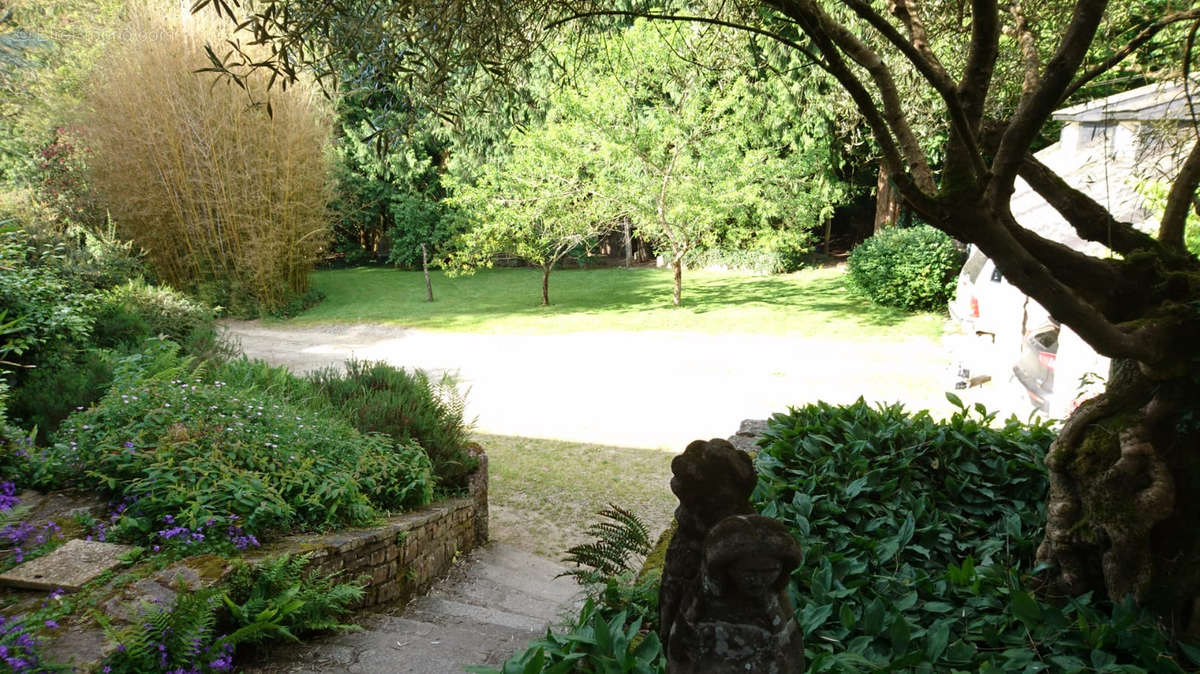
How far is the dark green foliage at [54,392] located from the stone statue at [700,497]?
4518mm

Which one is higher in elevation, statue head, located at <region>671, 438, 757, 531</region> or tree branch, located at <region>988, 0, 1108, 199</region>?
tree branch, located at <region>988, 0, 1108, 199</region>

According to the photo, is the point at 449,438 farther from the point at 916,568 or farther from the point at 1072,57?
the point at 1072,57

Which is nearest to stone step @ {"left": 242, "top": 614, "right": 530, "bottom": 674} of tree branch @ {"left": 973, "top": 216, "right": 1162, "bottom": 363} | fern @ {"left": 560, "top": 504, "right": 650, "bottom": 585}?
fern @ {"left": 560, "top": 504, "right": 650, "bottom": 585}

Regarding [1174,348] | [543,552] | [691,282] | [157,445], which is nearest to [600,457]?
[543,552]

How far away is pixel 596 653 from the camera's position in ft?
7.56

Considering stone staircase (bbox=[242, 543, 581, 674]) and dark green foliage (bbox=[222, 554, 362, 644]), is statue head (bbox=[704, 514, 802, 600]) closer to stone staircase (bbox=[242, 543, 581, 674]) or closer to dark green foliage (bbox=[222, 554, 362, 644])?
stone staircase (bbox=[242, 543, 581, 674])

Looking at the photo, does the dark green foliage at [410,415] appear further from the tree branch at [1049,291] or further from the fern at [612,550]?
the tree branch at [1049,291]

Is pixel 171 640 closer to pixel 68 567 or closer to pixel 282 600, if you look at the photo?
pixel 282 600

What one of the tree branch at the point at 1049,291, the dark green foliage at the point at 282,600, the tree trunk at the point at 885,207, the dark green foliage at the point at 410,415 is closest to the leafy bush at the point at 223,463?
the dark green foliage at the point at 282,600

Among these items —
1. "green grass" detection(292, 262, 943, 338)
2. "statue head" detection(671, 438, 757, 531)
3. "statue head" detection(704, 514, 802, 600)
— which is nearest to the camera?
"statue head" detection(704, 514, 802, 600)

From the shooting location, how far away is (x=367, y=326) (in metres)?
15.9

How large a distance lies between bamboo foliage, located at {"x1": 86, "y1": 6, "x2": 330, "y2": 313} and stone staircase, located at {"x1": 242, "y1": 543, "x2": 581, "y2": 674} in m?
11.9

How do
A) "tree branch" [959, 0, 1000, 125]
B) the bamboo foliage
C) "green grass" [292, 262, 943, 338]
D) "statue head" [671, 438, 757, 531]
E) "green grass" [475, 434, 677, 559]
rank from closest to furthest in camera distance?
"statue head" [671, 438, 757, 531]
"tree branch" [959, 0, 1000, 125]
"green grass" [475, 434, 677, 559]
the bamboo foliage
"green grass" [292, 262, 943, 338]

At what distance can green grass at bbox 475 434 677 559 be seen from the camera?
585 centimetres
